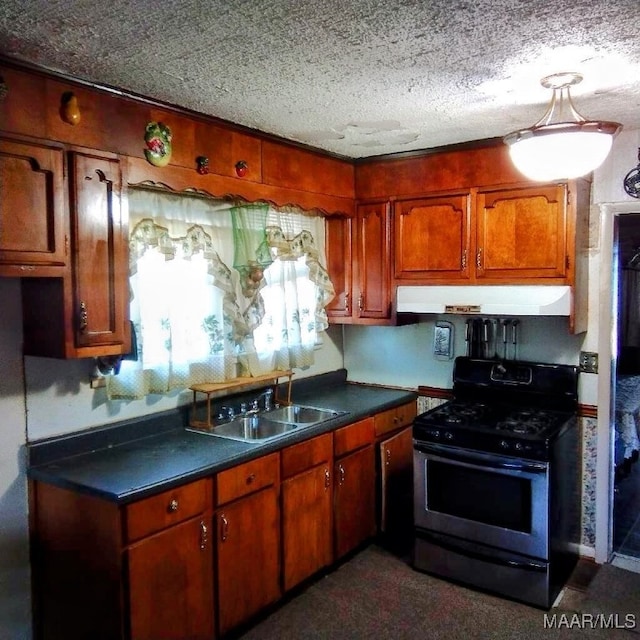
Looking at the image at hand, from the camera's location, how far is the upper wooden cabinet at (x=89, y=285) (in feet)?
6.97

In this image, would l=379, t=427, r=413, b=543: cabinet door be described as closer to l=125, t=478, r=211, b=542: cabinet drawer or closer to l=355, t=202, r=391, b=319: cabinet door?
l=355, t=202, r=391, b=319: cabinet door

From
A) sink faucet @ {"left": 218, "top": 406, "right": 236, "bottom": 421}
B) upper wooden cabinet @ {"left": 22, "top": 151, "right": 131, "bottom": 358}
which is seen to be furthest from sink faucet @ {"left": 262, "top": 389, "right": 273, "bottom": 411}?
upper wooden cabinet @ {"left": 22, "top": 151, "right": 131, "bottom": 358}

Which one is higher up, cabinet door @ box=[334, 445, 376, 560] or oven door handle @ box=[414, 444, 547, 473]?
oven door handle @ box=[414, 444, 547, 473]

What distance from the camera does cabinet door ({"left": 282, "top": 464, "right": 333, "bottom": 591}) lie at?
277 centimetres

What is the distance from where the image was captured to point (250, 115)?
262cm

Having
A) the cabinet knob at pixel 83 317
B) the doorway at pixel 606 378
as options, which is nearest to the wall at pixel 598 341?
the doorway at pixel 606 378

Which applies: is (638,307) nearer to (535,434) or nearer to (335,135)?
(535,434)

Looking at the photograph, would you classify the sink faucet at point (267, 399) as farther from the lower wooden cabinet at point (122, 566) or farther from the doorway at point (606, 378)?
the doorway at point (606, 378)

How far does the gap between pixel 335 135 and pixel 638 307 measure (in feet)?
12.2

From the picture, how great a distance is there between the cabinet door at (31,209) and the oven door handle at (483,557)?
2.24 meters

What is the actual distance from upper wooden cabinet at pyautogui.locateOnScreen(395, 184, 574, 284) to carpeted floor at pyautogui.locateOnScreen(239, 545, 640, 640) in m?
1.56

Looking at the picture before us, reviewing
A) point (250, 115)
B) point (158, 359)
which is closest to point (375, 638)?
point (158, 359)

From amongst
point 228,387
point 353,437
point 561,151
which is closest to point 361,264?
point 353,437

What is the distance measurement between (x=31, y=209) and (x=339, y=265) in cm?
203
